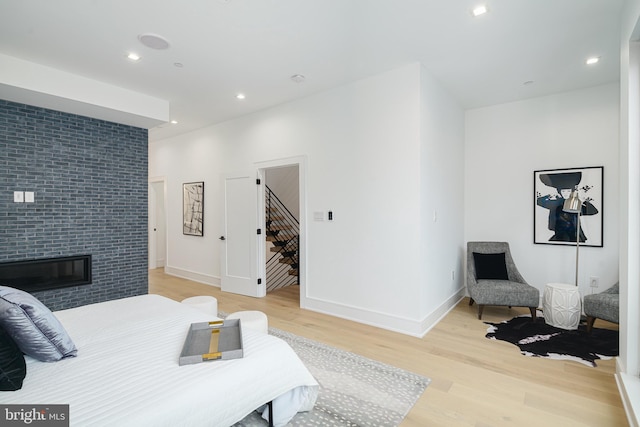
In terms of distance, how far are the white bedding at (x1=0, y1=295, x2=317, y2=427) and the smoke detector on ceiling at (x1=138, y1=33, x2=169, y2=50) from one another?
248cm

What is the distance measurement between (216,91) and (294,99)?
1067 mm

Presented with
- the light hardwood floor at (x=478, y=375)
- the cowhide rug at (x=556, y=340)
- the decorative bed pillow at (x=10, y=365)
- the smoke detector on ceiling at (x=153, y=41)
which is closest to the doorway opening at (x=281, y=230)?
the light hardwood floor at (x=478, y=375)

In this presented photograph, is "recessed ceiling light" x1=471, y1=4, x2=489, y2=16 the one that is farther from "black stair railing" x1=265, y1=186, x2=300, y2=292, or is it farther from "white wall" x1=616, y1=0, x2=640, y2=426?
"black stair railing" x1=265, y1=186, x2=300, y2=292

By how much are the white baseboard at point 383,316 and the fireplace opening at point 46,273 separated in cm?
298

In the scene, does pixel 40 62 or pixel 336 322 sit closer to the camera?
pixel 40 62

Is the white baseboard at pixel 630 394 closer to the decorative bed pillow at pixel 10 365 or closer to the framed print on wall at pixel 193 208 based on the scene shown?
the decorative bed pillow at pixel 10 365

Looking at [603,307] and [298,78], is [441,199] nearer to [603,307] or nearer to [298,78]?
[603,307]

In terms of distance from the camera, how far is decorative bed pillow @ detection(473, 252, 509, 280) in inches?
167

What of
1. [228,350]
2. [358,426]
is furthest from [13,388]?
[358,426]

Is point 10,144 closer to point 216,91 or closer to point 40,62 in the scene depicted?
point 40,62

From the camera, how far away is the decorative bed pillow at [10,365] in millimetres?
1371

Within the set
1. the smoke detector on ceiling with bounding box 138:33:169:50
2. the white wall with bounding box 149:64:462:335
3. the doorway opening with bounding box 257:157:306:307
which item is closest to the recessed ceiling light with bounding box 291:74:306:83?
the white wall with bounding box 149:64:462:335

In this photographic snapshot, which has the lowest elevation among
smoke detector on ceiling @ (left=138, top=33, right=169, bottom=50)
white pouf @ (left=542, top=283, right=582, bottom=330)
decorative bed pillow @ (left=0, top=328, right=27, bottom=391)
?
white pouf @ (left=542, top=283, right=582, bottom=330)

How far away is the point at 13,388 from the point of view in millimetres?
1373
